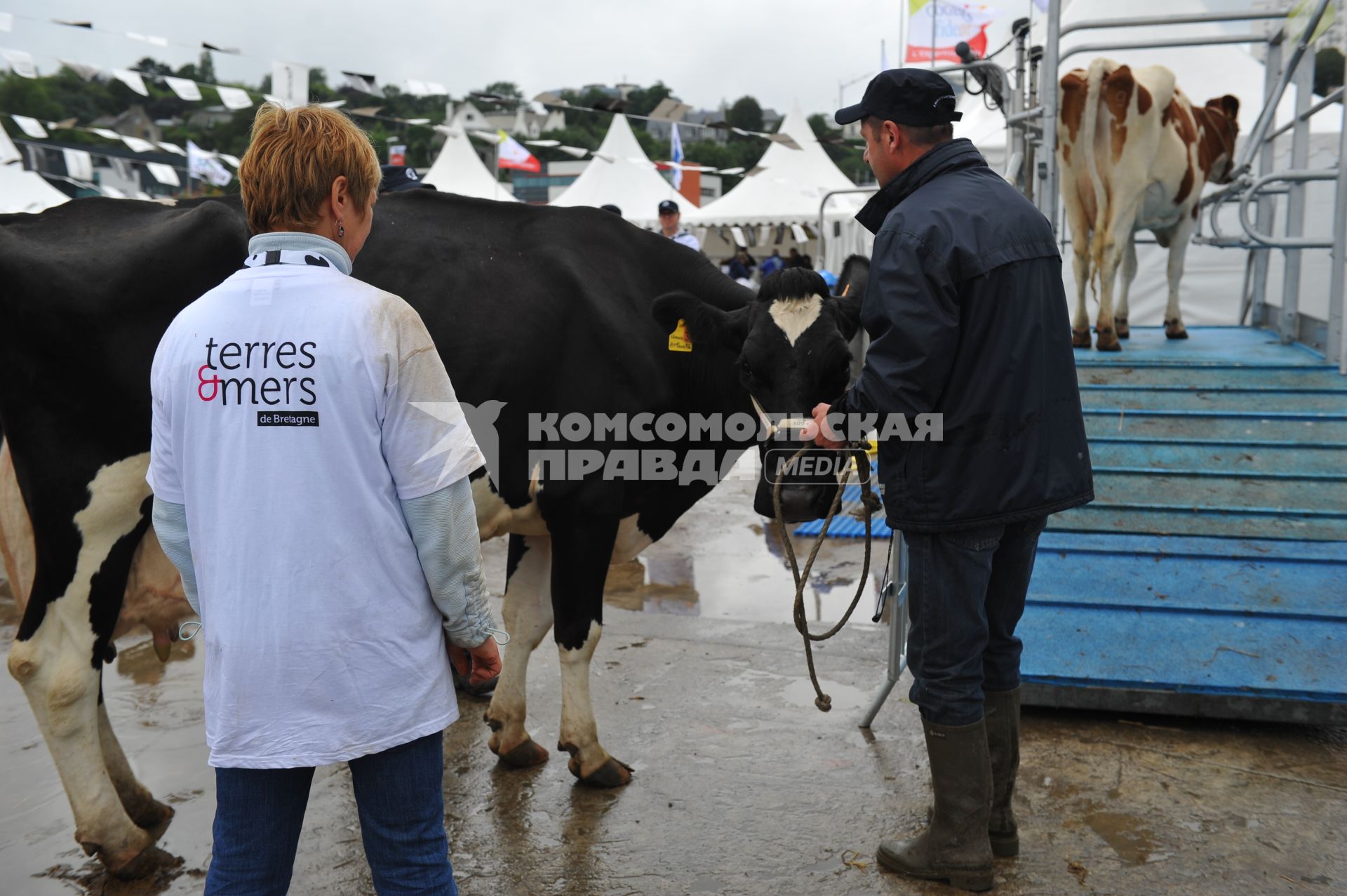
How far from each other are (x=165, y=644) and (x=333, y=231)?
7.31ft

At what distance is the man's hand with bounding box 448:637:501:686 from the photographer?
1982mm

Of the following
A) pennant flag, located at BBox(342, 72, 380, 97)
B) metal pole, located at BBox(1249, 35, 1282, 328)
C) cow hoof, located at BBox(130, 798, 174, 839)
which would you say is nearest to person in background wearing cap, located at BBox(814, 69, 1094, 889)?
cow hoof, located at BBox(130, 798, 174, 839)

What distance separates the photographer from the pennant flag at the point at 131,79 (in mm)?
10762

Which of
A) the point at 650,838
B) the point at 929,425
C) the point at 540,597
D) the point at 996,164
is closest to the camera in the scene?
the point at 929,425

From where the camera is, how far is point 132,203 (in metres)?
3.44

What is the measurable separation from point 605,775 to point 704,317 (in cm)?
167

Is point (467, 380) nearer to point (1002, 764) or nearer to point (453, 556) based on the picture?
point (453, 556)

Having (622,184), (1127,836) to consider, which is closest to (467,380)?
(1127,836)

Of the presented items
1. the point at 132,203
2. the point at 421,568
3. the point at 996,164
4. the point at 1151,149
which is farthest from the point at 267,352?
the point at 996,164

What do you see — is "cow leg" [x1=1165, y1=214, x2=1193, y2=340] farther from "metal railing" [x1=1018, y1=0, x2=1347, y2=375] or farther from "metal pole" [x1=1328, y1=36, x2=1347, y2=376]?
"metal pole" [x1=1328, y1=36, x2=1347, y2=376]

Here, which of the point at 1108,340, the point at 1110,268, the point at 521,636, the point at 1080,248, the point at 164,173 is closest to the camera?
the point at 521,636

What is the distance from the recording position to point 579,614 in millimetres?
3801

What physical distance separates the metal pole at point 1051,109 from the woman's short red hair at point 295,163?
4.55 meters

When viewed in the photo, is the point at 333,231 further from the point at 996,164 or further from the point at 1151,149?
the point at 996,164
